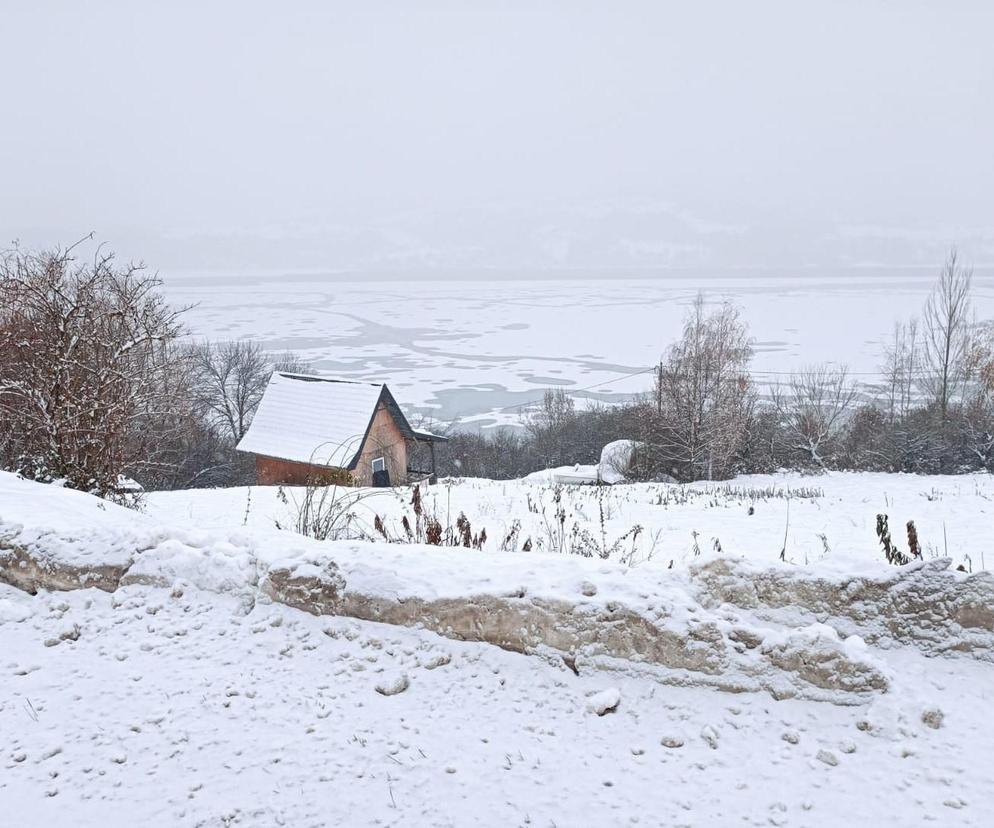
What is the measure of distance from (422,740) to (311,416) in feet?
72.6

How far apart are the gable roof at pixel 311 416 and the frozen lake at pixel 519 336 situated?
829 inches

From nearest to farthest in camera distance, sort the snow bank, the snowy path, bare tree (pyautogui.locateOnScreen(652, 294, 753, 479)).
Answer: the snowy path → the snow bank → bare tree (pyautogui.locateOnScreen(652, 294, 753, 479))

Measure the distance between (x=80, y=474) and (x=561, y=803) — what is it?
29.0 ft

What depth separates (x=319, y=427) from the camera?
24062 mm

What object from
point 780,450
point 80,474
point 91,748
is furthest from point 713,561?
point 780,450

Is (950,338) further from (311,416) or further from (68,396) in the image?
(68,396)

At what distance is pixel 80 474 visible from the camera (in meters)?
9.45

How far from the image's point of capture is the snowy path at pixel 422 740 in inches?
108

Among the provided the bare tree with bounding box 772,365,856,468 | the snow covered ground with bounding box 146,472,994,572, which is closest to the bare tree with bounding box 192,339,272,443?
the bare tree with bounding box 772,365,856,468

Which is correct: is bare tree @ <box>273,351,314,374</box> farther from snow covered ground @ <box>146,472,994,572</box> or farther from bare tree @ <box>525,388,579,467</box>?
snow covered ground @ <box>146,472,994,572</box>

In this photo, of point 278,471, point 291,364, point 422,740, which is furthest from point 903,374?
point 422,740

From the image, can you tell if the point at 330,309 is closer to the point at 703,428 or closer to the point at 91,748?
the point at 703,428

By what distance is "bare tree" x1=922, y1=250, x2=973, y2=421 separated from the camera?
32.8 meters

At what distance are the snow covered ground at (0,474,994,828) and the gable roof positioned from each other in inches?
730
